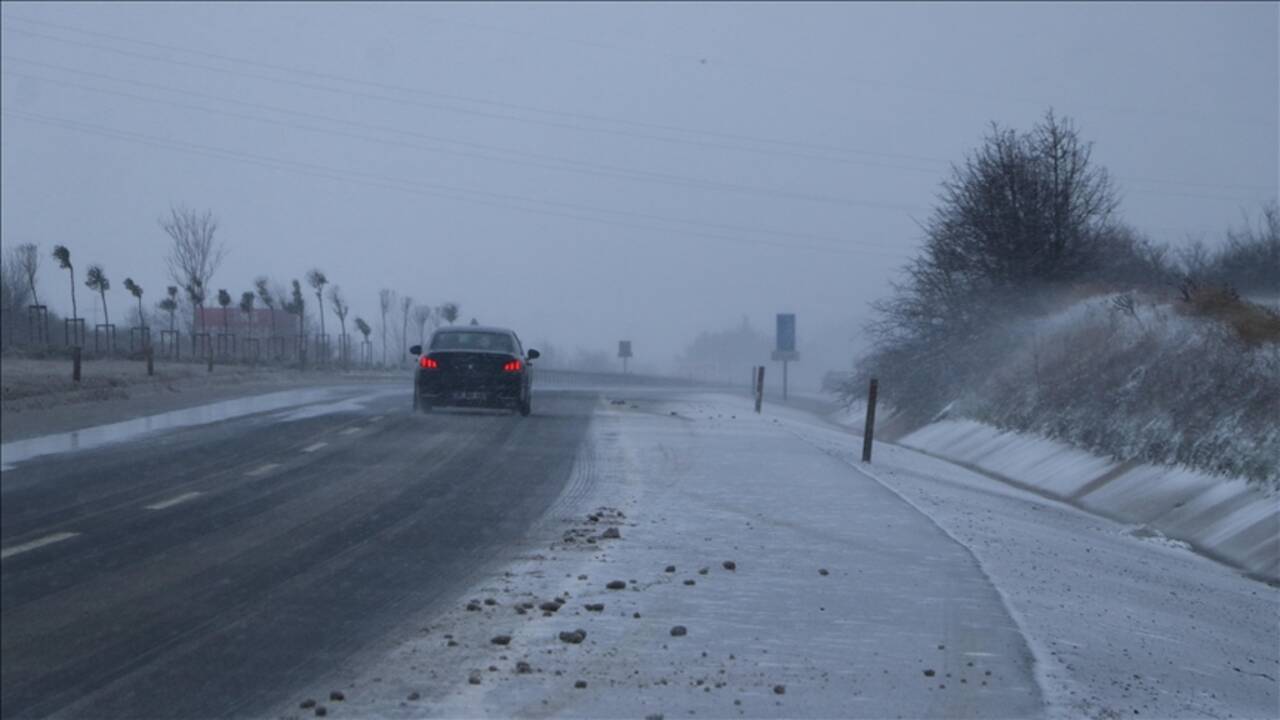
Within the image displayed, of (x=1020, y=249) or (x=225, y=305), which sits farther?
(x=1020, y=249)

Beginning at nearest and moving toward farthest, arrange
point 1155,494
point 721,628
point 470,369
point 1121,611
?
point 721,628
point 1121,611
point 1155,494
point 470,369

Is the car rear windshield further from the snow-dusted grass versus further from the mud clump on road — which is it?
the mud clump on road

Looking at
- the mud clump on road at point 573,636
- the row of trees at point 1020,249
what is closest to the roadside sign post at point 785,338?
the row of trees at point 1020,249

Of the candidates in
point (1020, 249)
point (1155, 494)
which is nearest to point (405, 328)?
point (1155, 494)

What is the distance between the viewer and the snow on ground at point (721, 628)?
6.75 m

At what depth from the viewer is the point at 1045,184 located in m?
31.5

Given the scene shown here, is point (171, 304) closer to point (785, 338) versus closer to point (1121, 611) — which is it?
point (1121, 611)

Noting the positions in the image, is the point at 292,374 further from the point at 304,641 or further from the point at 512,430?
the point at 304,641

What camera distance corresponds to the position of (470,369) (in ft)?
62.0

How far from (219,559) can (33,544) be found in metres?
3.34

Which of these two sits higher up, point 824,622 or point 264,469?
point 264,469

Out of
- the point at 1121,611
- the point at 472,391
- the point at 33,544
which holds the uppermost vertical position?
the point at 33,544

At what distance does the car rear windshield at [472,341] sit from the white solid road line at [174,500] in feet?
23.6

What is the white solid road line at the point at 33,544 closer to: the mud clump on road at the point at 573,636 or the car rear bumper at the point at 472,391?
the mud clump on road at the point at 573,636
